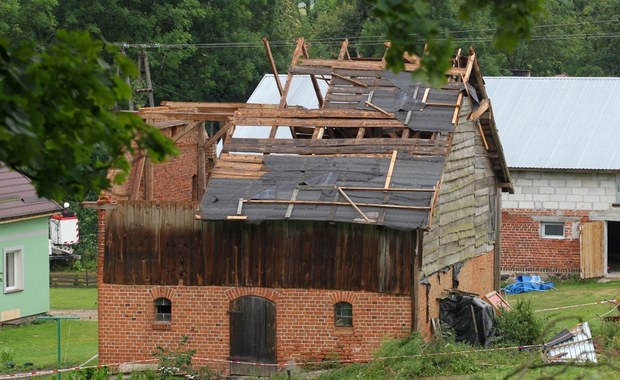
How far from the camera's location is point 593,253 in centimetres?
3741

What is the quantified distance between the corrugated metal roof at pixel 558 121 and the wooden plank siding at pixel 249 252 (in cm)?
1518

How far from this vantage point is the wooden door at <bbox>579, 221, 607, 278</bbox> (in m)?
37.3

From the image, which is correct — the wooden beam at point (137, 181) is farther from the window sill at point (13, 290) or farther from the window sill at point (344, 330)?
the window sill at point (13, 290)

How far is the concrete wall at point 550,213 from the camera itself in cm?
3772

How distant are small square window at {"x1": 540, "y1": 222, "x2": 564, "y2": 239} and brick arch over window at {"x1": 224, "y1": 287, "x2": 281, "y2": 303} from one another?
1583cm

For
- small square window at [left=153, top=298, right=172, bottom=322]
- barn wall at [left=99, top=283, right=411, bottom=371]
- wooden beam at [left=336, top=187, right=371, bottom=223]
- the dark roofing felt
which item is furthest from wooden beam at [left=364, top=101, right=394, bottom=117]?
small square window at [left=153, top=298, right=172, bottom=322]

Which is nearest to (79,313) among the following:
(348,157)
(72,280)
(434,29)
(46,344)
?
(46,344)

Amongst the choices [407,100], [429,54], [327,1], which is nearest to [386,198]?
[407,100]

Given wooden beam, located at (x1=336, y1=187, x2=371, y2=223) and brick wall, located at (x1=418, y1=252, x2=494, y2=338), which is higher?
wooden beam, located at (x1=336, y1=187, x2=371, y2=223)

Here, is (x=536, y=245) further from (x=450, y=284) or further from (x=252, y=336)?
(x=252, y=336)

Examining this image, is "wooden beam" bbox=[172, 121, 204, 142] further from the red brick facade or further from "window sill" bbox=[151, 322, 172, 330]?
the red brick facade

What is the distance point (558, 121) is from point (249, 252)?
61.2 ft

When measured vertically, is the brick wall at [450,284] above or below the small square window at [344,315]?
above

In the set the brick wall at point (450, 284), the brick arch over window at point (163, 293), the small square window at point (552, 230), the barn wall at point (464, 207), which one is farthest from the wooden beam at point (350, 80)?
the small square window at point (552, 230)
